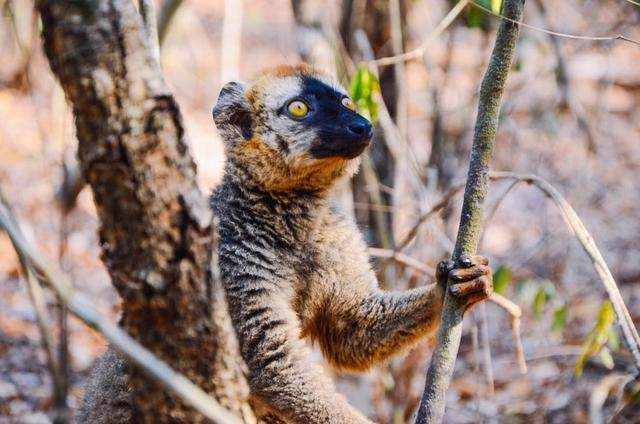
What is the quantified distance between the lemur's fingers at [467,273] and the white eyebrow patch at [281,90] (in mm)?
1809

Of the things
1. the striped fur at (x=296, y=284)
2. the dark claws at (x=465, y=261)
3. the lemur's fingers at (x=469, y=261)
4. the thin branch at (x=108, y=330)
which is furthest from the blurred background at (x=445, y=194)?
the thin branch at (x=108, y=330)

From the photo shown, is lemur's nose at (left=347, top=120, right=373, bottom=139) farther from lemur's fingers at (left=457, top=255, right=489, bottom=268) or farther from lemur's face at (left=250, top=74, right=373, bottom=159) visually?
lemur's fingers at (left=457, top=255, right=489, bottom=268)

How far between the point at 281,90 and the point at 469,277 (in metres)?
1.98

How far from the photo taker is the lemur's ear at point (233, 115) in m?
4.78

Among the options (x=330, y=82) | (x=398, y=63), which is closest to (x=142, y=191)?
(x=330, y=82)

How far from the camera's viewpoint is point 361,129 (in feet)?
14.4

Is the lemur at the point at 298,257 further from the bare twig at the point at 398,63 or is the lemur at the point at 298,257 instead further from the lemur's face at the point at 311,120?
the bare twig at the point at 398,63

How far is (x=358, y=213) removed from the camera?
783cm

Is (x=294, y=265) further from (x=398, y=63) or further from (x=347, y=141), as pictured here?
(x=398, y=63)

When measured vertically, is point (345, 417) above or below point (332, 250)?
below

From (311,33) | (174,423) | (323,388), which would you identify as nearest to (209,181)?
(311,33)

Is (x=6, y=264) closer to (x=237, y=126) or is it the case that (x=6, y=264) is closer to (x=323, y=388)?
(x=237, y=126)

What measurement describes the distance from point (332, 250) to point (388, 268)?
248 centimetres

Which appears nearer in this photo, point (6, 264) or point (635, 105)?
point (6, 264)
